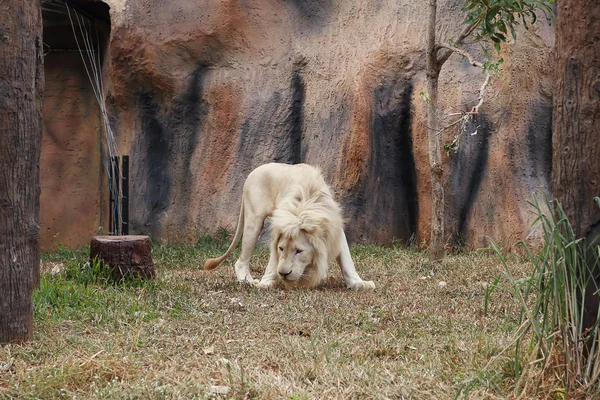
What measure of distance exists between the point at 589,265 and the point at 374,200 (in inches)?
312

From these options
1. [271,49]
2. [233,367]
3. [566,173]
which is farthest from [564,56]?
[271,49]

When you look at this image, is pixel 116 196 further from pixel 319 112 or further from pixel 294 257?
pixel 294 257

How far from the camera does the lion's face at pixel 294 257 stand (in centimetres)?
700

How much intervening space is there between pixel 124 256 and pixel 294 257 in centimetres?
150

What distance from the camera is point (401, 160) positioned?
11344 millimetres

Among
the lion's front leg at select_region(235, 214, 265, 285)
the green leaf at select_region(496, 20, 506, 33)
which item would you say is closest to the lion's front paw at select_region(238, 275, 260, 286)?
the lion's front leg at select_region(235, 214, 265, 285)

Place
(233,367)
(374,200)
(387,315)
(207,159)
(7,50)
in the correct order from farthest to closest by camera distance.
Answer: (207,159) → (374,200) → (387,315) → (7,50) → (233,367)

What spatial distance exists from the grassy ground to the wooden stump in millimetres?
179

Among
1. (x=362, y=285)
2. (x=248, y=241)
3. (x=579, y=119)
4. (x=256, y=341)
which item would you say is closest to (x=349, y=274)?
(x=362, y=285)

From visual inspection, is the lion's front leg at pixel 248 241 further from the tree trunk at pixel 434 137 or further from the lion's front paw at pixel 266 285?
the tree trunk at pixel 434 137

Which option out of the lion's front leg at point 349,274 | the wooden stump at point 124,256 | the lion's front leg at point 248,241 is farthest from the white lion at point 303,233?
the wooden stump at point 124,256

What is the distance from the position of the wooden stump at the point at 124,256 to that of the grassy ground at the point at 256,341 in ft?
0.59

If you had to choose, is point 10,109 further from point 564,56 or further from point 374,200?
point 374,200

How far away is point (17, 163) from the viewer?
4.33m
